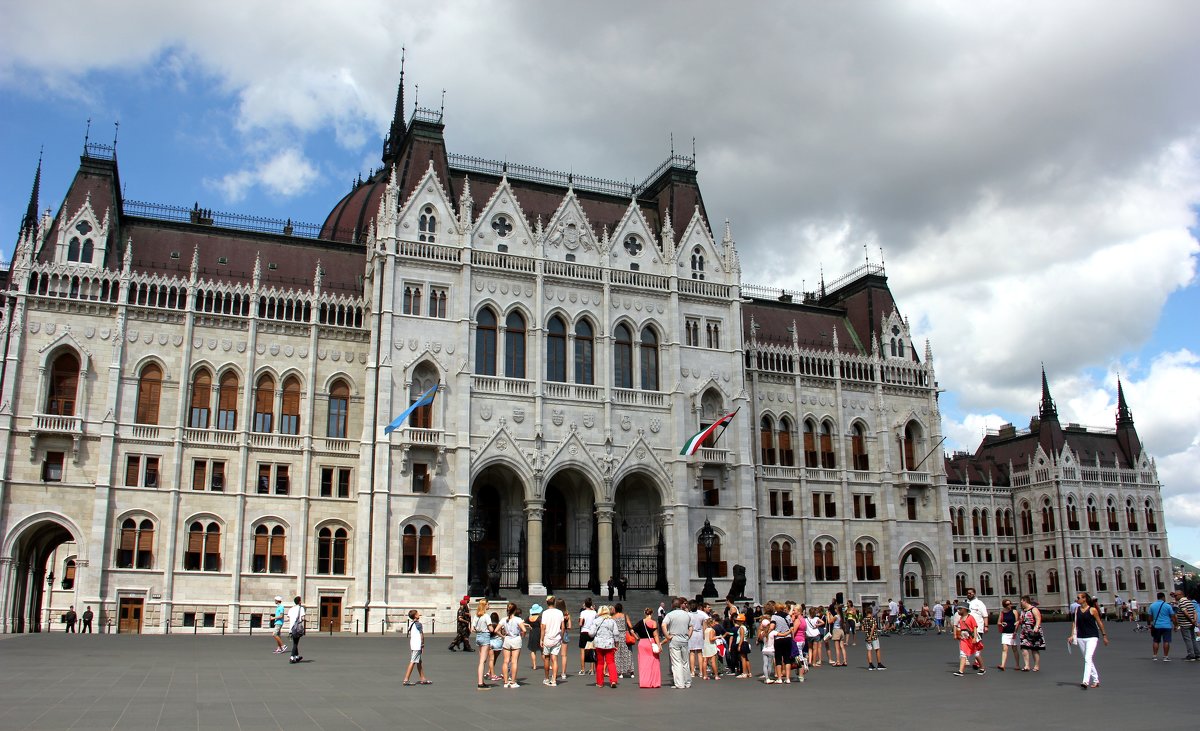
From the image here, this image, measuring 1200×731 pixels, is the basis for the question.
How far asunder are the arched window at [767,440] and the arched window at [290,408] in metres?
26.6

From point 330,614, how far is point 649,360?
21.0m

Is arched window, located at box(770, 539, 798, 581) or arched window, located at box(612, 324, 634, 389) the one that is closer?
arched window, located at box(612, 324, 634, 389)

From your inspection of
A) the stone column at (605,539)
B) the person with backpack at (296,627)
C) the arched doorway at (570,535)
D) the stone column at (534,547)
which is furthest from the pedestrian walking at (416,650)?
the arched doorway at (570,535)

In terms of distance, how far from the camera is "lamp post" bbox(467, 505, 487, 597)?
1804 inches

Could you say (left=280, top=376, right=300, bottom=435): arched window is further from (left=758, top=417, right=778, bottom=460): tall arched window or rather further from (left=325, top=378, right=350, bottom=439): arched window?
(left=758, top=417, right=778, bottom=460): tall arched window

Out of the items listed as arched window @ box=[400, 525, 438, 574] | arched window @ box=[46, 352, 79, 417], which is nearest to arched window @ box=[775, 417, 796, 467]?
arched window @ box=[400, 525, 438, 574]

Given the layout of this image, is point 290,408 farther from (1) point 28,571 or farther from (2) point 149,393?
(1) point 28,571

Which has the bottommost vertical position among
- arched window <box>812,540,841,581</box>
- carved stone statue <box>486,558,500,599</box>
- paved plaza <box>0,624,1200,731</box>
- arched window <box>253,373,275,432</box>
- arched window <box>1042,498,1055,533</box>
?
paved plaza <box>0,624,1200,731</box>

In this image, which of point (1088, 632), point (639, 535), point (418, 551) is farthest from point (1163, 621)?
point (418, 551)

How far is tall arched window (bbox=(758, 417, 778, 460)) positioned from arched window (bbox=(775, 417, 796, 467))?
366mm

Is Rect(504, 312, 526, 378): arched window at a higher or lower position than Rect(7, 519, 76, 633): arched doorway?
higher

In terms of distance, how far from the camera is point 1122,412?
9562 cm

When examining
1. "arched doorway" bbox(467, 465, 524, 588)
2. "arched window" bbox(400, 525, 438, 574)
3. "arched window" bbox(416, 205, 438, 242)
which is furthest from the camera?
"arched window" bbox(416, 205, 438, 242)

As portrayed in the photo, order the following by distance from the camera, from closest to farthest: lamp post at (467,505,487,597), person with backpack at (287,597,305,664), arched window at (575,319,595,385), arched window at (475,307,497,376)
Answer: person with backpack at (287,597,305,664) → lamp post at (467,505,487,597) → arched window at (475,307,497,376) → arched window at (575,319,595,385)
